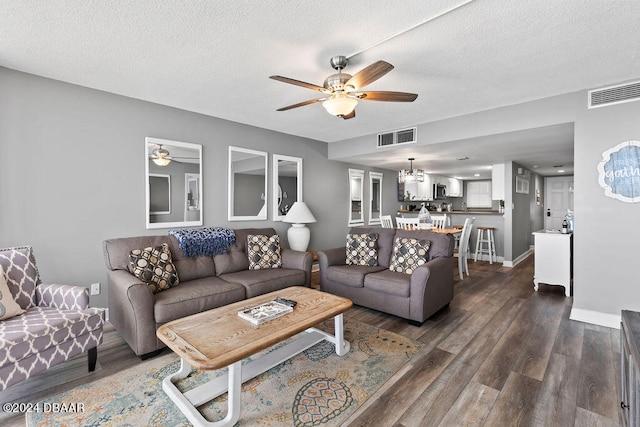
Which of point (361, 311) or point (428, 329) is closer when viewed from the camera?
point (428, 329)

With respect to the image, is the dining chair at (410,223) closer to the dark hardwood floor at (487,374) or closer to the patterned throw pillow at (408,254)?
the patterned throw pillow at (408,254)

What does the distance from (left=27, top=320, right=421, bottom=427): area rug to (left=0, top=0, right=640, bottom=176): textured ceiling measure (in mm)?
2426

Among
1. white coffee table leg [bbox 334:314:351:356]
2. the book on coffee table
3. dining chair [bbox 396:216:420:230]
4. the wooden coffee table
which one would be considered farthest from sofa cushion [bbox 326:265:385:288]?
dining chair [bbox 396:216:420:230]

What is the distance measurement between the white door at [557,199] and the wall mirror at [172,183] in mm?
9737

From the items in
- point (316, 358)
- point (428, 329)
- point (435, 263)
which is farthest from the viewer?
point (435, 263)

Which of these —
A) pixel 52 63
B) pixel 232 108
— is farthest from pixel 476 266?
pixel 52 63

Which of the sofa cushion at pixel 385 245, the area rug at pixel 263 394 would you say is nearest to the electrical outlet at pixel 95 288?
the area rug at pixel 263 394

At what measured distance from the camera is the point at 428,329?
2.91 metres

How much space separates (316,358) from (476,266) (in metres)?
4.66

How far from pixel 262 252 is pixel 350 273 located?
1145mm

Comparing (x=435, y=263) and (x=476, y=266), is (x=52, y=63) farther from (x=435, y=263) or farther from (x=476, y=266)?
(x=476, y=266)

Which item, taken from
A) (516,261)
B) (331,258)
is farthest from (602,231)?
(516,261)

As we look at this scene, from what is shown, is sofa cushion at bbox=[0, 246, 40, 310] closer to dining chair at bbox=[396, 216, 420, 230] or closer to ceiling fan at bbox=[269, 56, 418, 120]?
ceiling fan at bbox=[269, 56, 418, 120]

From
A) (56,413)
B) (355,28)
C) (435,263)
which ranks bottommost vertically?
(56,413)
